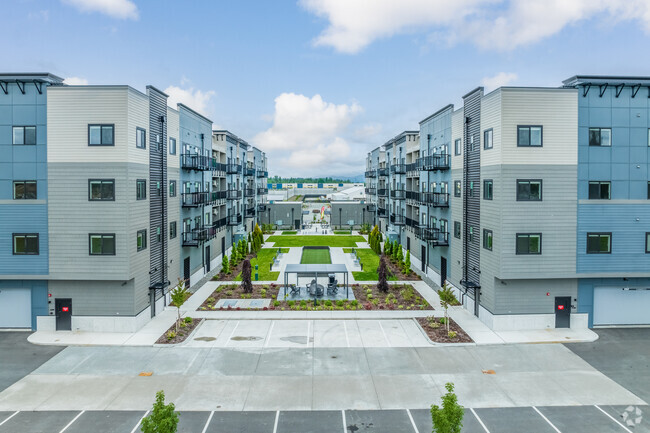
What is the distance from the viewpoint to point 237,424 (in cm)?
1534

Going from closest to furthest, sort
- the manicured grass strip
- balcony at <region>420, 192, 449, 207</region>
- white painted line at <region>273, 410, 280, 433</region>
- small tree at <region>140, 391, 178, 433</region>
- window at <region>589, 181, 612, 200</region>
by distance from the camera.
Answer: small tree at <region>140, 391, 178, 433</region>, white painted line at <region>273, 410, 280, 433</region>, window at <region>589, 181, 612, 200</region>, balcony at <region>420, 192, 449, 207</region>, the manicured grass strip

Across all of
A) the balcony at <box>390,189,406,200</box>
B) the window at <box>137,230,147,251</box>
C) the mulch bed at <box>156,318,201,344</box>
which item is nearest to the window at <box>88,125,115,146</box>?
the window at <box>137,230,147,251</box>

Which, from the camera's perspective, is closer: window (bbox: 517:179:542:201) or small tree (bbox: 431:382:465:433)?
small tree (bbox: 431:382:465:433)

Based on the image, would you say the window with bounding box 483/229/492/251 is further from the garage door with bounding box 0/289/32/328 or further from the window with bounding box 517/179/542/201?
the garage door with bounding box 0/289/32/328

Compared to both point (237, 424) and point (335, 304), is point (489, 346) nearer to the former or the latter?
point (335, 304)

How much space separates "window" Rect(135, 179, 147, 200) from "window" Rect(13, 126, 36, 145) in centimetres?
571

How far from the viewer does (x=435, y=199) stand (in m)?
36.8

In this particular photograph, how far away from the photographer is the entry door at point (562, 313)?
84.1 feet

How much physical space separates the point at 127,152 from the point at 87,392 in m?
12.3

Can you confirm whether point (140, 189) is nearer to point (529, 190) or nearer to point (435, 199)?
point (529, 190)

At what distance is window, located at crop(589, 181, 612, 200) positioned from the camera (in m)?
25.2

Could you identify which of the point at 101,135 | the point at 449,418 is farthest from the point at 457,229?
the point at 101,135

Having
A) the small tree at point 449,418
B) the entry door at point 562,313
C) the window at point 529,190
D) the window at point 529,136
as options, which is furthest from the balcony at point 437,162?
the small tree at point 449,418

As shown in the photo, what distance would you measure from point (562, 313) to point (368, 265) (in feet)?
73.2
